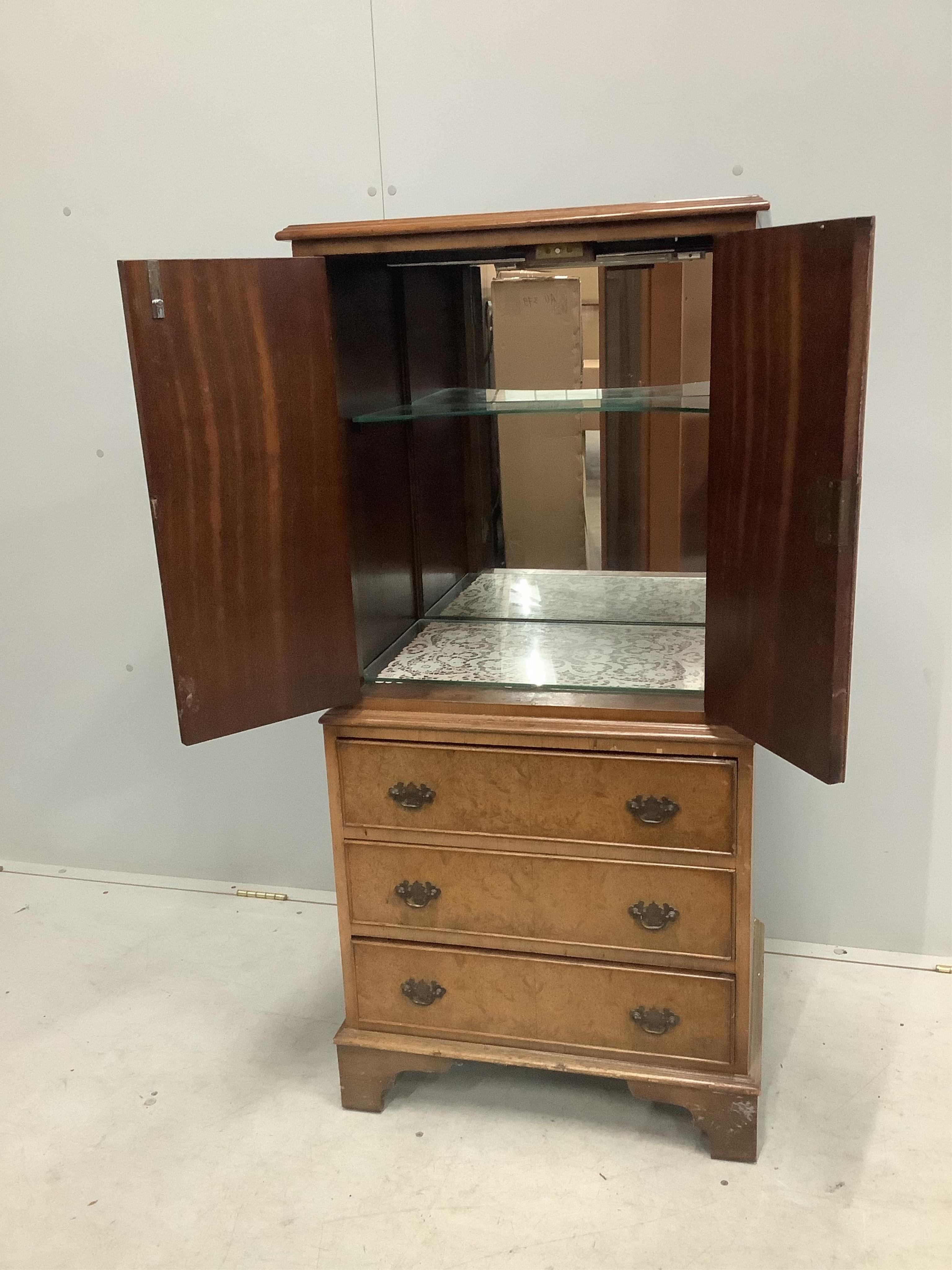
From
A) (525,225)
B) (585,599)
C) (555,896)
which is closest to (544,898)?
→ (555,896)

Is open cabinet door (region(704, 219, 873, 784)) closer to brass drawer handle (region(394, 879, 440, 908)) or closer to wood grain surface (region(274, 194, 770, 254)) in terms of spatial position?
wood grain surface (region(274, 194, 770, 254))

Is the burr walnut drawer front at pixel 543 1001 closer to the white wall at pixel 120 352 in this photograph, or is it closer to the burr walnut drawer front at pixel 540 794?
the burr walnut drawer front at pixel 540 794

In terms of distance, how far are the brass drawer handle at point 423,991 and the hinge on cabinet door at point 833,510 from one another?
3.27ft

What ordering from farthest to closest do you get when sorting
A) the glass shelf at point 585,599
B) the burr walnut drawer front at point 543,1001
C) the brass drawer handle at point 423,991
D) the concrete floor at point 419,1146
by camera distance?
the glass shelf at point 585,599 → the brass drawer handle at point 423,991 → the burr walnut drawer front at point 543,1001 → the concrete floor at point 419,1146

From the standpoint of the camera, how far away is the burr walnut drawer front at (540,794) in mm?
1605

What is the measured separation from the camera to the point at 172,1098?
1.92m

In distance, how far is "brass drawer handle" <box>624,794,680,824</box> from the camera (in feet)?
5.30

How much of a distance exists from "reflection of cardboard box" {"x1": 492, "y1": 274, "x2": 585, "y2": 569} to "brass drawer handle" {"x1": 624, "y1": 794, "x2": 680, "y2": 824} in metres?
0.52

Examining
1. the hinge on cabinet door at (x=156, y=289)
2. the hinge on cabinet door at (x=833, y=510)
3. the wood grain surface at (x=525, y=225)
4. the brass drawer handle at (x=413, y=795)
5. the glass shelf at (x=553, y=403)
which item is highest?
the wood grain surface at (x=525, y=225)

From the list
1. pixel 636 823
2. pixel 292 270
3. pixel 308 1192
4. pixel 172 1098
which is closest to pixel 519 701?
pixel 636 823

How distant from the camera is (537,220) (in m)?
1.46

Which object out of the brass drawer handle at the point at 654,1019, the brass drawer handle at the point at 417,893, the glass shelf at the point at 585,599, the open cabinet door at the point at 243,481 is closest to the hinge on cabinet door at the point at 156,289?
the open cabinet door at the point at 243,481

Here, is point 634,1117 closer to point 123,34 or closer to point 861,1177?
point 861,1177

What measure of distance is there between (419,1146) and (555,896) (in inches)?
19.8
